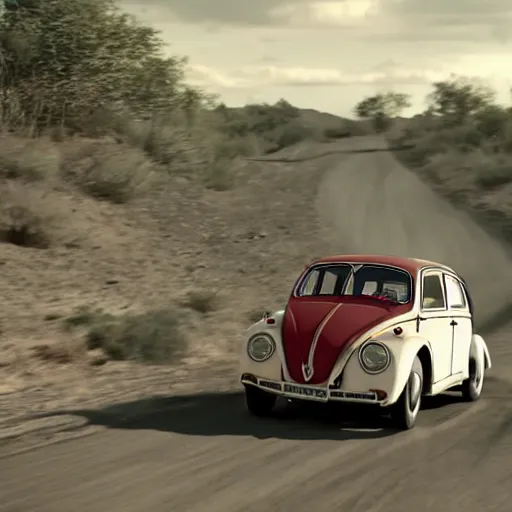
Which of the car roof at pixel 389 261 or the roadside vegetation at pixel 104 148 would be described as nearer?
the car roof at pixel 389 261

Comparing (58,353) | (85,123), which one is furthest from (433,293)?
Result: (85,123)

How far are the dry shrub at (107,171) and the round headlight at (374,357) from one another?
18791mm

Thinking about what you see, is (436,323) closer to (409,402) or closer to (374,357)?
(409,402)

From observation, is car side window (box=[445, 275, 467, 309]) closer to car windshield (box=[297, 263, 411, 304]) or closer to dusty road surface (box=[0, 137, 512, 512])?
car windshield (box=[297, 263, 411, 304])

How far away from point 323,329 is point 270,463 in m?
1.90

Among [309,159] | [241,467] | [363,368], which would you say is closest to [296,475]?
[241,467]

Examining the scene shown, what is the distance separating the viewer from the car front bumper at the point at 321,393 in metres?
9.83

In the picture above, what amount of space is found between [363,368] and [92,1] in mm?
26658

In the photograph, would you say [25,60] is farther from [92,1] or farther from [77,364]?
[77,364]

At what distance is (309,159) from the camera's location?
4812cm

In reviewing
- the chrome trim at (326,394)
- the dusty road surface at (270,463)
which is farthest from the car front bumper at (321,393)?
the dusty road surface at (270,463)

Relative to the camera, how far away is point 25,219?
2308 centimetres

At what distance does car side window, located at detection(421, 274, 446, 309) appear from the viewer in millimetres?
11203

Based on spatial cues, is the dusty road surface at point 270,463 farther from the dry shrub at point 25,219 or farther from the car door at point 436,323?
the dry shrub at point 25,219
